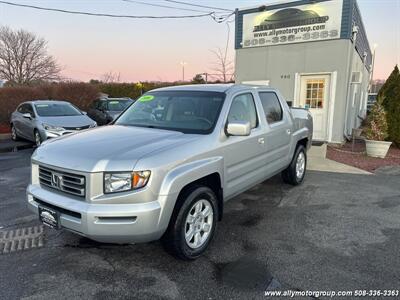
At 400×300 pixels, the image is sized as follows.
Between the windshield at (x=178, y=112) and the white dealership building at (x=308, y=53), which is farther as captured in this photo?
the white dealership building at (x=308, y=53)

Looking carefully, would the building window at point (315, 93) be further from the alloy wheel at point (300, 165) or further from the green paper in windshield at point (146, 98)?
the green paper in windshield at point (146, 98)

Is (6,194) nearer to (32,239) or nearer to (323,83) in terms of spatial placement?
(32,239)

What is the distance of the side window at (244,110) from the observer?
4.02 metres

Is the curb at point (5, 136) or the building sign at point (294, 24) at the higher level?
the building sign at point (294, 24)

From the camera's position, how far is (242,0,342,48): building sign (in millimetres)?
10023

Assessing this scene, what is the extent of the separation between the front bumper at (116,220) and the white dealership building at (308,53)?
9.28 m

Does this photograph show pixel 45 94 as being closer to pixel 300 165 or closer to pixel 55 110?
pixel 55 110

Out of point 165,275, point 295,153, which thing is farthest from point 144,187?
point 295,153

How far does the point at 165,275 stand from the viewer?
10.1ft

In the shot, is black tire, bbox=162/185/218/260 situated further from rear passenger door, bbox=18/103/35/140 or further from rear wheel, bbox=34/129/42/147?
rear passenger door, bbox=18/103/35/140

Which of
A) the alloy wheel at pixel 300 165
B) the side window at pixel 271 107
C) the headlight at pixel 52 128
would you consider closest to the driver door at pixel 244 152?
the side window at pixel 271 107

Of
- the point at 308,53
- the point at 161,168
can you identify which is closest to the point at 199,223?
the point at 161,168

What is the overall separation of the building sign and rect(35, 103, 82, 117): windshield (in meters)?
6.75

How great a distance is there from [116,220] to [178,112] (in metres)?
1.75
